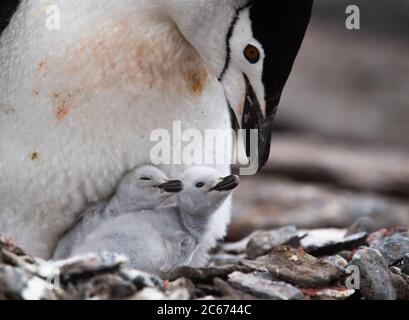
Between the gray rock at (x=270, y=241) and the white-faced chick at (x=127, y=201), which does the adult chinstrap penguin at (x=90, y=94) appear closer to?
the white-faced chick at (x=127, y=201)

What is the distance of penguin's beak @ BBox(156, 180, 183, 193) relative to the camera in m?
3.32

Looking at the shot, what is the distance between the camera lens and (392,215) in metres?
6.60

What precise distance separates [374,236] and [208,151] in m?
1.07

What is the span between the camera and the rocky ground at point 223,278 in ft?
8.78

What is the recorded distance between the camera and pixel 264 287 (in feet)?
9.41

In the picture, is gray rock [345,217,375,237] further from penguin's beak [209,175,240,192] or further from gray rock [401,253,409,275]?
penguin's beak [209,175,240,192]

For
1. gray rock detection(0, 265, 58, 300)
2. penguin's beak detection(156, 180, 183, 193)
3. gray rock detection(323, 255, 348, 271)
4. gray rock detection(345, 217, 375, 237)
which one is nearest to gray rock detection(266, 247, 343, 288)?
gray rock detection(323, 255, 348, 271)

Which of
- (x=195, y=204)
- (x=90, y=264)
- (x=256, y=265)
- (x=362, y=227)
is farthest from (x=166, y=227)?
(x=362, y=227)

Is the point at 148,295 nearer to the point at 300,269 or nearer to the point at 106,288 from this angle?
the point at 106,288

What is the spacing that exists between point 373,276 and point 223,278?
0.49 meters

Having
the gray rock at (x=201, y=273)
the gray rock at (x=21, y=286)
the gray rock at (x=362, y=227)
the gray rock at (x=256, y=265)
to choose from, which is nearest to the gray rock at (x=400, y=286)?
the gray rock at (x=256, y=265)

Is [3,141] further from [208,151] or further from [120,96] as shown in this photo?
[208,151]
